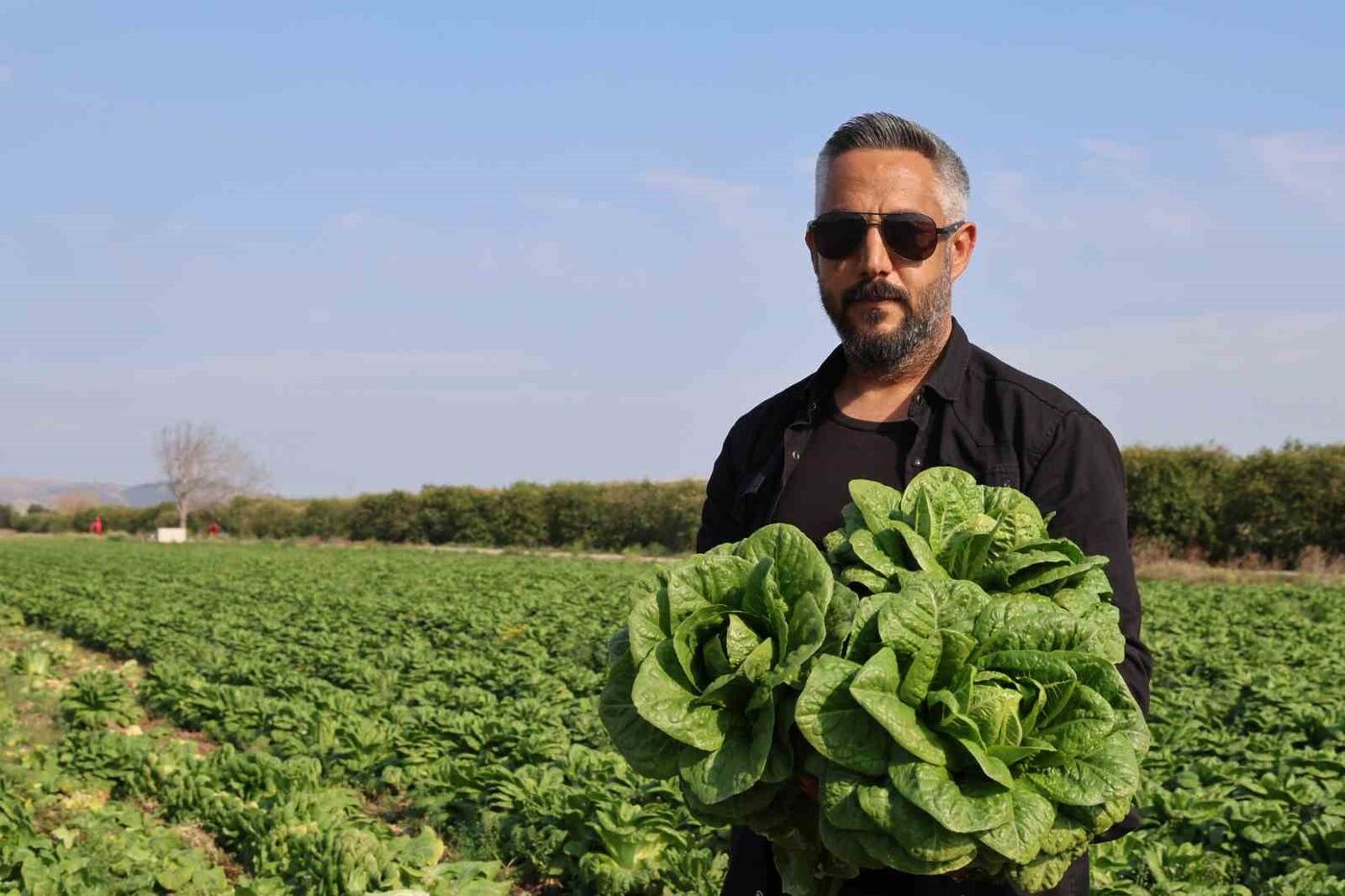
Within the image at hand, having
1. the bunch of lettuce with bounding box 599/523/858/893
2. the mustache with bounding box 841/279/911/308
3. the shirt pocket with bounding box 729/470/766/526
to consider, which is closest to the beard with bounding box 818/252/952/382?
the mustache with bounding box 841/279/911/308

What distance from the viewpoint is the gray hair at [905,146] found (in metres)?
2.66

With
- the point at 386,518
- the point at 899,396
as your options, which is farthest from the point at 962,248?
the point at 386,518

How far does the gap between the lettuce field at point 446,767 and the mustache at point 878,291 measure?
283cm

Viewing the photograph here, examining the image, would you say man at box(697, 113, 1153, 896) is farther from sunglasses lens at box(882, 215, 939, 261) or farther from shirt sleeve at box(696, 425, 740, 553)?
shirt sleeve at box(696, 425, 740, 553)

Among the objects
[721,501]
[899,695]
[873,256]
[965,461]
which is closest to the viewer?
[899,695]

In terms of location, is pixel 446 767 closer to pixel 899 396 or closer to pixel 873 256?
pixel 899 396

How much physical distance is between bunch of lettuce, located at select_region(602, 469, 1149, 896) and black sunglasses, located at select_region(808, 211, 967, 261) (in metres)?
0.77

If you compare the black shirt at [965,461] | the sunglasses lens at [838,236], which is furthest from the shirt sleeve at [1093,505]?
the sunglasses lens at [838,236]

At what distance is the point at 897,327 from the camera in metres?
2.71

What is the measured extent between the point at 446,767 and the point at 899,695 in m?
5.87

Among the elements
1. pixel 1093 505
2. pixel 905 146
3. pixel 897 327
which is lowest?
pixel 1093 505

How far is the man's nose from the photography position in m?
2.65

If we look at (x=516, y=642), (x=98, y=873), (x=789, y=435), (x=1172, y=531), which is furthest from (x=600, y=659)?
(x=1172, y=531)

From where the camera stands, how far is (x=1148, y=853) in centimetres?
522
